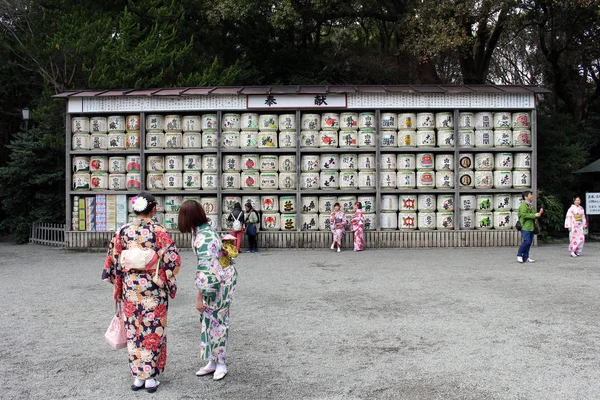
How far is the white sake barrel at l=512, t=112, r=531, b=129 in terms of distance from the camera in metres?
14.5

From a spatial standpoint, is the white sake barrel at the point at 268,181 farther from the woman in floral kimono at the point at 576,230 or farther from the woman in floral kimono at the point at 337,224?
the woman in floral kimono at the point at 576,230

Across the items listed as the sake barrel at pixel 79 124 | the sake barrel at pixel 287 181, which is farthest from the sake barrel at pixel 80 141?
the sake barrel at pixel 287 181

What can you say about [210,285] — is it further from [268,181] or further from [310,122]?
[310,122]

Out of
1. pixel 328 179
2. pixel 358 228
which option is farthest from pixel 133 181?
pixel 358 228

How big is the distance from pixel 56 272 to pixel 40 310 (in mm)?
3688

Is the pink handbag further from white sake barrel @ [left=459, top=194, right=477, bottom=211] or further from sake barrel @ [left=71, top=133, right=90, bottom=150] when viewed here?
white sake barrel @ [left=459, top=194, right=477, bottom=211]

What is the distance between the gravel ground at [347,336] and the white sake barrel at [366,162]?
4.54 meters

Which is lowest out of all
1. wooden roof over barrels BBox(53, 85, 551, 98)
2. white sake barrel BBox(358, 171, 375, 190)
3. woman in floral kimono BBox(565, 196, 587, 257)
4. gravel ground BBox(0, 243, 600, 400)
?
gravel ground BBox(0, 243, 600, 400)

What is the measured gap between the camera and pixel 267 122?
14.7 metres

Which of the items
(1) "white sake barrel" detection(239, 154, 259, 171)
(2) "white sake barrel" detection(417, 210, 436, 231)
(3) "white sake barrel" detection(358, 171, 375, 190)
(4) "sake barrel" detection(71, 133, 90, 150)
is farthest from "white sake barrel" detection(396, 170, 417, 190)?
(4) "sake barrel" detection(71, 133, 90, 150)

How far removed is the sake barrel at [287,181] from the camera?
14641mm

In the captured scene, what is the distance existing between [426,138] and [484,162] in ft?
5.59

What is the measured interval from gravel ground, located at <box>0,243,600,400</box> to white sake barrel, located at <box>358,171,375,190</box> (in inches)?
168

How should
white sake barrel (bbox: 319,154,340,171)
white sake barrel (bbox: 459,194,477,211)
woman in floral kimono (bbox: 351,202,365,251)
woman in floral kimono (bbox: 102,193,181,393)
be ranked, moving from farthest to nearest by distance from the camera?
white sake barrel (bbox: 319,154,340,171) < white sake barrel (bbox: 459,194,477,211) < woman in floral kimono (bbox: 351,202,365,251) < woman in floral kimono (bbox: 102,193,181,393)
